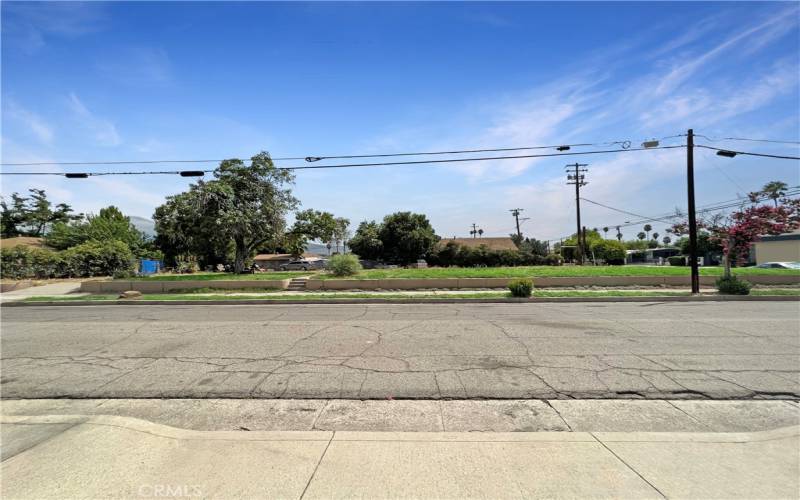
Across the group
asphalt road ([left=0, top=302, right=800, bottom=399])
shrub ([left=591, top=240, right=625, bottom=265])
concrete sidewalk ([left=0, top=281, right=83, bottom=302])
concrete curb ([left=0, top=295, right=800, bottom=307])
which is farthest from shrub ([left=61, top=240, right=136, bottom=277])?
shrub ([left=591, top=240, right=625, bottom=265])

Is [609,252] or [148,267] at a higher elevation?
[609,252]

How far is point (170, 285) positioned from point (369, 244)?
29954 millimetres

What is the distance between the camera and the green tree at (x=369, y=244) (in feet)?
170

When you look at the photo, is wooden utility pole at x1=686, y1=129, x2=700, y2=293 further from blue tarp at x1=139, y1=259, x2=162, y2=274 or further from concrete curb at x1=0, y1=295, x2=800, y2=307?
blue tarp at x1=139, y1=259, x2=162, y2=274

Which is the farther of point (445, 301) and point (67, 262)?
point (67, 262)

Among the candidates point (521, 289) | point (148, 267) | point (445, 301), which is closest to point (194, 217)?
point (445, 301)

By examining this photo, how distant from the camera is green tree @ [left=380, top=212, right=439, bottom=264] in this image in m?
50.6

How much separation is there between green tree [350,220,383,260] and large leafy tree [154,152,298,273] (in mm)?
22974

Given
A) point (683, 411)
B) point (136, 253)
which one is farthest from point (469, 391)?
point (136, 253)

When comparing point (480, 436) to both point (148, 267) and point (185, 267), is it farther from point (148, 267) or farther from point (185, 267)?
point (185, 267)

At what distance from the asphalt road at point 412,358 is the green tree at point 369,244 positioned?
40329mm

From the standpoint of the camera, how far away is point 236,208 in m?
26.6

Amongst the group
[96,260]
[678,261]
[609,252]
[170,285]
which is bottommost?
[170,285]

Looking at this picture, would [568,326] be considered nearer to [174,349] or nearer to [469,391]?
[469,391]
